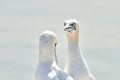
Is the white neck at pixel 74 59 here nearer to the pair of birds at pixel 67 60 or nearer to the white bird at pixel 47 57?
the pair of birds at pixel 67 60

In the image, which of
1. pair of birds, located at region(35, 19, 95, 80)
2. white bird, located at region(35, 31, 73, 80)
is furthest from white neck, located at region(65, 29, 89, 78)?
white bird, located at region(35, 31, 73, 80)

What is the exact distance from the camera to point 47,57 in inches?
1444

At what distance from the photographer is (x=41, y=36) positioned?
36625mm

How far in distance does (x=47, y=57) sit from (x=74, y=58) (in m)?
0.83

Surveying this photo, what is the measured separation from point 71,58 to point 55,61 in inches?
19.8

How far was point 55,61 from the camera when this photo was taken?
36.8 metres

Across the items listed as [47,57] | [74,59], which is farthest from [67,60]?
[47,57]

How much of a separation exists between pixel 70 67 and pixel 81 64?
328 millimetres

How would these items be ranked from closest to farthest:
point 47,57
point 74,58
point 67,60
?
point 47,57
point 74,58
point 67,60

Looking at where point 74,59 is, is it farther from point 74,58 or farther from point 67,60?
point 67,60

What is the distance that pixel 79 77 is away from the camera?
36.7 metres

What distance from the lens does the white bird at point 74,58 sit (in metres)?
36.8

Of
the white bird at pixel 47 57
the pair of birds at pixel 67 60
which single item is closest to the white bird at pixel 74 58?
the pair of birds at pixel 67 60

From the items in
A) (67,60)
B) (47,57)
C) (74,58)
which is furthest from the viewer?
(67,60)
